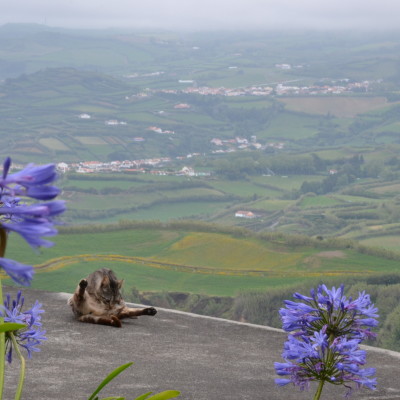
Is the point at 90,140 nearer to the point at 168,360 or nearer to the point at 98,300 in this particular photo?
the point at 98,300

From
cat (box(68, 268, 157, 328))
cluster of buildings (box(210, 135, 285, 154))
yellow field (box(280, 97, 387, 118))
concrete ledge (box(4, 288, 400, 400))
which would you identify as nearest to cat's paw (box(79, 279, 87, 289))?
cat (box(68, 268, 157, 328))

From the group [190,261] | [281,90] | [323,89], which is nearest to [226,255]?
[190,261]

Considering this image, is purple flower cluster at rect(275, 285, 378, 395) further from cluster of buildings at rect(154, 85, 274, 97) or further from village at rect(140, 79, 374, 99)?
cluster of buildings at rect(154, 85, 274, 97)

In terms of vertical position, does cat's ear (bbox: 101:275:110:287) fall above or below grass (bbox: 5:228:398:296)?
above

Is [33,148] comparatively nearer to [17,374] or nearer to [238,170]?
[238,170]

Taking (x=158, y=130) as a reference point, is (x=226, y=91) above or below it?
above

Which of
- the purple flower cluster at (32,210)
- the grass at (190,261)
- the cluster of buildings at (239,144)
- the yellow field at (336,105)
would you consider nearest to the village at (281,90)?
the yellow field at (336,105)
